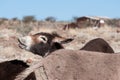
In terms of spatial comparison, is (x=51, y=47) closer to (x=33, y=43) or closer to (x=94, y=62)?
(x=33, y=43)

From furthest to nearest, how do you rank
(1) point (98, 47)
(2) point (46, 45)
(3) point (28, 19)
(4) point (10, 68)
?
(3) point (28, 19) < (1) point (98, 47) < (2) point (46, 45) < (4) point (10, 68)

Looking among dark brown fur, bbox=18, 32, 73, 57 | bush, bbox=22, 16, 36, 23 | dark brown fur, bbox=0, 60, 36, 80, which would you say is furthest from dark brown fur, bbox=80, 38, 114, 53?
bush, bbox=22, 16, 36, 23

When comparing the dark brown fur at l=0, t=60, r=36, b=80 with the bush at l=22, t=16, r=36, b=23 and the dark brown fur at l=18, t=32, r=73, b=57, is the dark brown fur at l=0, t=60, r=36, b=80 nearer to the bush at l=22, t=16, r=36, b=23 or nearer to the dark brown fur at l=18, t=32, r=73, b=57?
the dark brown fur at l=18, t=32, r=73, b=57

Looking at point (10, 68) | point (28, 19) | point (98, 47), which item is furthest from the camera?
point (28, 19)

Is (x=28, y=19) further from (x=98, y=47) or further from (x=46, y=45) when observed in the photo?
(x=46, y=45)

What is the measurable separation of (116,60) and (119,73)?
0.22 m

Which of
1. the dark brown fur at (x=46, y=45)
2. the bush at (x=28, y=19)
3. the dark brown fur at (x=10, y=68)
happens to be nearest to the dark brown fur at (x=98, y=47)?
the dark brown fur at (x=46, y=45)

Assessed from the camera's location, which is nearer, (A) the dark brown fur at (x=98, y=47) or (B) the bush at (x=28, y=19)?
(A) the dark brown fur at (x=98, y=47)

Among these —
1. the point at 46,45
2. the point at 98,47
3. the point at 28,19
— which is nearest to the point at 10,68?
the point at 46,45

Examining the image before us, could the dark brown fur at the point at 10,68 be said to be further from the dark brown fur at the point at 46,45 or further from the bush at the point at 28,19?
the bush at the point at 28,19

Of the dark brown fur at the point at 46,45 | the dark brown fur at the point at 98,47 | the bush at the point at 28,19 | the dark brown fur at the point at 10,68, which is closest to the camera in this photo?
the dark brown fur at the point at 10,68

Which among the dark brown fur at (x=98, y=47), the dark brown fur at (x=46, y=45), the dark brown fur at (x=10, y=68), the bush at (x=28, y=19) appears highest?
the dark brown fur at (x=10, y=68)

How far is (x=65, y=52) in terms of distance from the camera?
5992 mm

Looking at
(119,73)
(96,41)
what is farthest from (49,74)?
(96,41)
